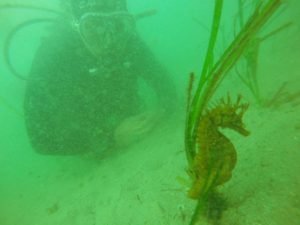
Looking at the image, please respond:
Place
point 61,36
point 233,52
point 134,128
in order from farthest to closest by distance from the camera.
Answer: point 61,36 < point 134,128 < point 233,52

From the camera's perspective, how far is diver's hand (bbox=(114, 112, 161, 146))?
5.59 m

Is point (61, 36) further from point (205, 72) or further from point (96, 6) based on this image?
point (205, 72)

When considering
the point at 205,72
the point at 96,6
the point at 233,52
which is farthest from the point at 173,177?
the point at 96,6

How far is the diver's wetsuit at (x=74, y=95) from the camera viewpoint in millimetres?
5613

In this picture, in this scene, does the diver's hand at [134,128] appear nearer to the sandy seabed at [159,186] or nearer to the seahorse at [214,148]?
the sandy seabed at [159,186]

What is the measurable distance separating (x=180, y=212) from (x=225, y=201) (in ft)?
1.37

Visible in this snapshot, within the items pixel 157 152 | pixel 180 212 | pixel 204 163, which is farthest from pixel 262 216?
pixel 157 152

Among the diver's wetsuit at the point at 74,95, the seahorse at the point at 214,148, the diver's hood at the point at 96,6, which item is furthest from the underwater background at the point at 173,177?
the diver's hood at the point at 96,6

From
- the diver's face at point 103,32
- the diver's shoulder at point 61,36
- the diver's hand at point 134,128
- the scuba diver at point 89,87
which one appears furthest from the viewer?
the diver's shoulder at point 61,36

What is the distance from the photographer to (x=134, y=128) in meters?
5.71

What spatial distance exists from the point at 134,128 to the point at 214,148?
12.4ft

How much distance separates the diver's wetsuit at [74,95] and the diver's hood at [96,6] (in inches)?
21.7

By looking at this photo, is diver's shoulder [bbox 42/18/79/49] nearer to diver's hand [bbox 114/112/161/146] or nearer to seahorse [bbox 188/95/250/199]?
diver's hand [bbox 114/112/161/146]

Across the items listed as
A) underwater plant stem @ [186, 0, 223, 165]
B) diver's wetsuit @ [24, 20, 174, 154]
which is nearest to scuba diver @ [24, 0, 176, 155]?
diver's wetsuit @ [24, 20, 174, 154]
